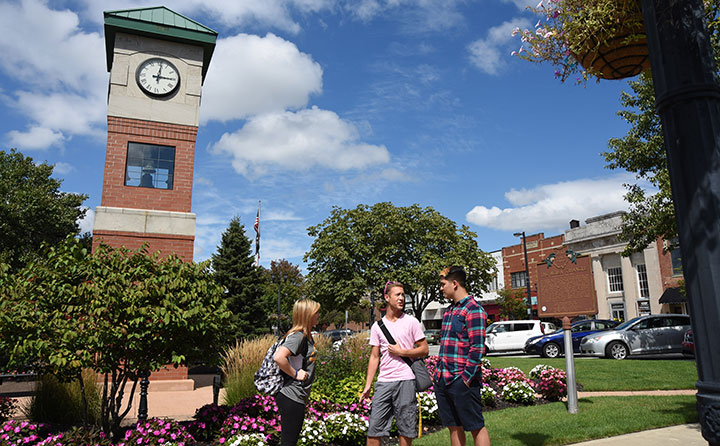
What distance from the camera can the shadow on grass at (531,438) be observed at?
5.96 meters


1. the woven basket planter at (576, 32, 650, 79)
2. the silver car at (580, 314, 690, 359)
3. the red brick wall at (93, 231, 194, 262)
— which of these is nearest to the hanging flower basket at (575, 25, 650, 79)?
the woven basket planter at (576, 32, 650, 79)

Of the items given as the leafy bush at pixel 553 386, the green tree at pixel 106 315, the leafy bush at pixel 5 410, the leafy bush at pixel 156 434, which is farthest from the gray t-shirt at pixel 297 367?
the leafy bush at pixel 553 386

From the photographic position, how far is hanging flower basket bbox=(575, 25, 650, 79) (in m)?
2.73

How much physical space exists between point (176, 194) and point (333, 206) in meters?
20.9

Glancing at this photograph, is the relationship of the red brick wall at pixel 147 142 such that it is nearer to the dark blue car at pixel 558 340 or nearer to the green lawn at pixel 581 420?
the green lawn at pixel 581 420

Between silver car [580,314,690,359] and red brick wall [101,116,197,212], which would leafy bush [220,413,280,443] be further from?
silver car [580,314,690,359]

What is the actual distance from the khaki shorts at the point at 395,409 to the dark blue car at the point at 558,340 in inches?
686

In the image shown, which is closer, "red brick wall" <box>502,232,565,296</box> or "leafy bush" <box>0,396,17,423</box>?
"leafy bush" <box>0,396,17,423</box>

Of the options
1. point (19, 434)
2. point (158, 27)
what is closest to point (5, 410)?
point (19, 434)

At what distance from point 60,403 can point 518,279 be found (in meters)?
45.2

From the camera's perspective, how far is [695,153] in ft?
6.14

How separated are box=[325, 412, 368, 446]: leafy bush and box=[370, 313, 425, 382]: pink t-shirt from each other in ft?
6.00

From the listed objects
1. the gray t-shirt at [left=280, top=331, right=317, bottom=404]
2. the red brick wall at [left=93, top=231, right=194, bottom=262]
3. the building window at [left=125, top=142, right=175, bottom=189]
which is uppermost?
the building window at [left=125, top=142, right=175, bottom=189]

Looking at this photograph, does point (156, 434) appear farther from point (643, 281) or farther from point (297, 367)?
point (643, 281)
